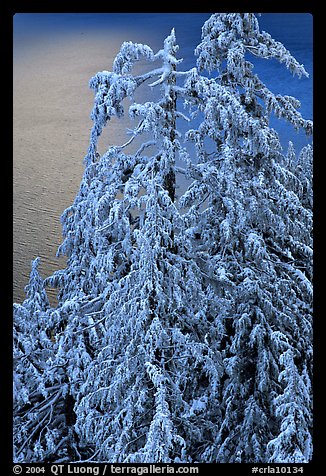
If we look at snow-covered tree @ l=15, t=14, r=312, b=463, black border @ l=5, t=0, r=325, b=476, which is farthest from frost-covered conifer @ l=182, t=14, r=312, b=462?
black border @ l=5, t=0, r=325, b=476

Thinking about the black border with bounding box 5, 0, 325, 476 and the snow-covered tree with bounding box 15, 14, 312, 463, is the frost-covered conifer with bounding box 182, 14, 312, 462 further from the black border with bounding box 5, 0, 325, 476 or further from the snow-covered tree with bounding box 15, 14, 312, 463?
the black border with bounding box 5, 0, 325, 476

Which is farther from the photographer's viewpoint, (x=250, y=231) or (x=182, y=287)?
(x=250, y=231)

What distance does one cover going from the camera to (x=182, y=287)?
544 cm

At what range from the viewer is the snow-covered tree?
5.15 m

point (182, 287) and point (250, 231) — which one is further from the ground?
point (250, 231)

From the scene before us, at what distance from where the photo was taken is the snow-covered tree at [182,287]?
5.15 meters

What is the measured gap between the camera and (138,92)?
550 cm
